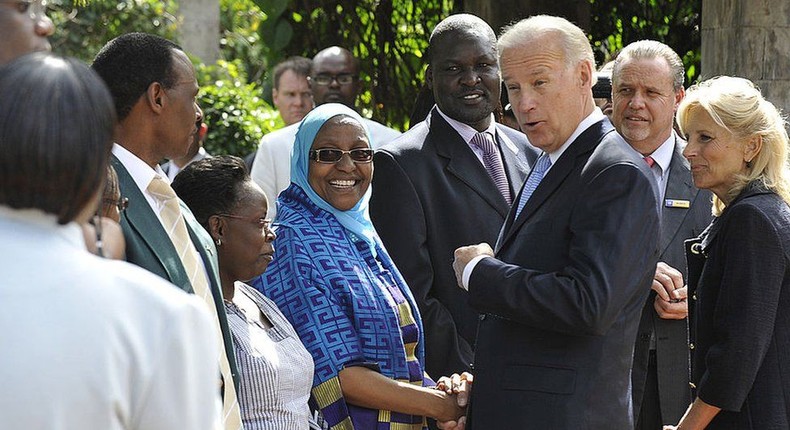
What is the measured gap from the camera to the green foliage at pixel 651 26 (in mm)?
7594

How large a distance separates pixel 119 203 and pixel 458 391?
1699 millimetres

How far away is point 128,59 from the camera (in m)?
3.27

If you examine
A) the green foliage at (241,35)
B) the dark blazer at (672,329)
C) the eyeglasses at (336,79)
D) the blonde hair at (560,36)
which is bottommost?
the green foliage at (241,35)

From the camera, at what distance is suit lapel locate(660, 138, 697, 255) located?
15.9 ft

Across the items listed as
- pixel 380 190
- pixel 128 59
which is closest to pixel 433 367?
pixel 380 190

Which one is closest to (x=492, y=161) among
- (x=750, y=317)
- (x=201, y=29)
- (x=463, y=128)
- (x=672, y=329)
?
(x=463, y=128)

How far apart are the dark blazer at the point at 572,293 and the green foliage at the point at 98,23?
14627mm

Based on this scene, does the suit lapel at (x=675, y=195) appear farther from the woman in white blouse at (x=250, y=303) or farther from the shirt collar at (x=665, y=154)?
the woman in white blouse at (x=250, y=303)

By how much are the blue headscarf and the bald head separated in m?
2.98

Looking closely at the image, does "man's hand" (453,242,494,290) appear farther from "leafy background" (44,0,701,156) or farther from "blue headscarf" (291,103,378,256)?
"leafy background" (44,0,701,156)

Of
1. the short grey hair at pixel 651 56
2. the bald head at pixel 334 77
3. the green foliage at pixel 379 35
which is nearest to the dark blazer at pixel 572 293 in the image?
the short grey hair at pixel 651 56

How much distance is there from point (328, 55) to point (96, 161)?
228 inches

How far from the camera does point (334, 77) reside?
7434 millimetres

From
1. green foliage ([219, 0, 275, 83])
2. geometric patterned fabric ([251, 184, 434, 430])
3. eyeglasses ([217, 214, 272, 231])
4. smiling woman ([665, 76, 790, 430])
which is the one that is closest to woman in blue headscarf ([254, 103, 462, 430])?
geometric patterned fabric ([251, 184, 434, 430])
